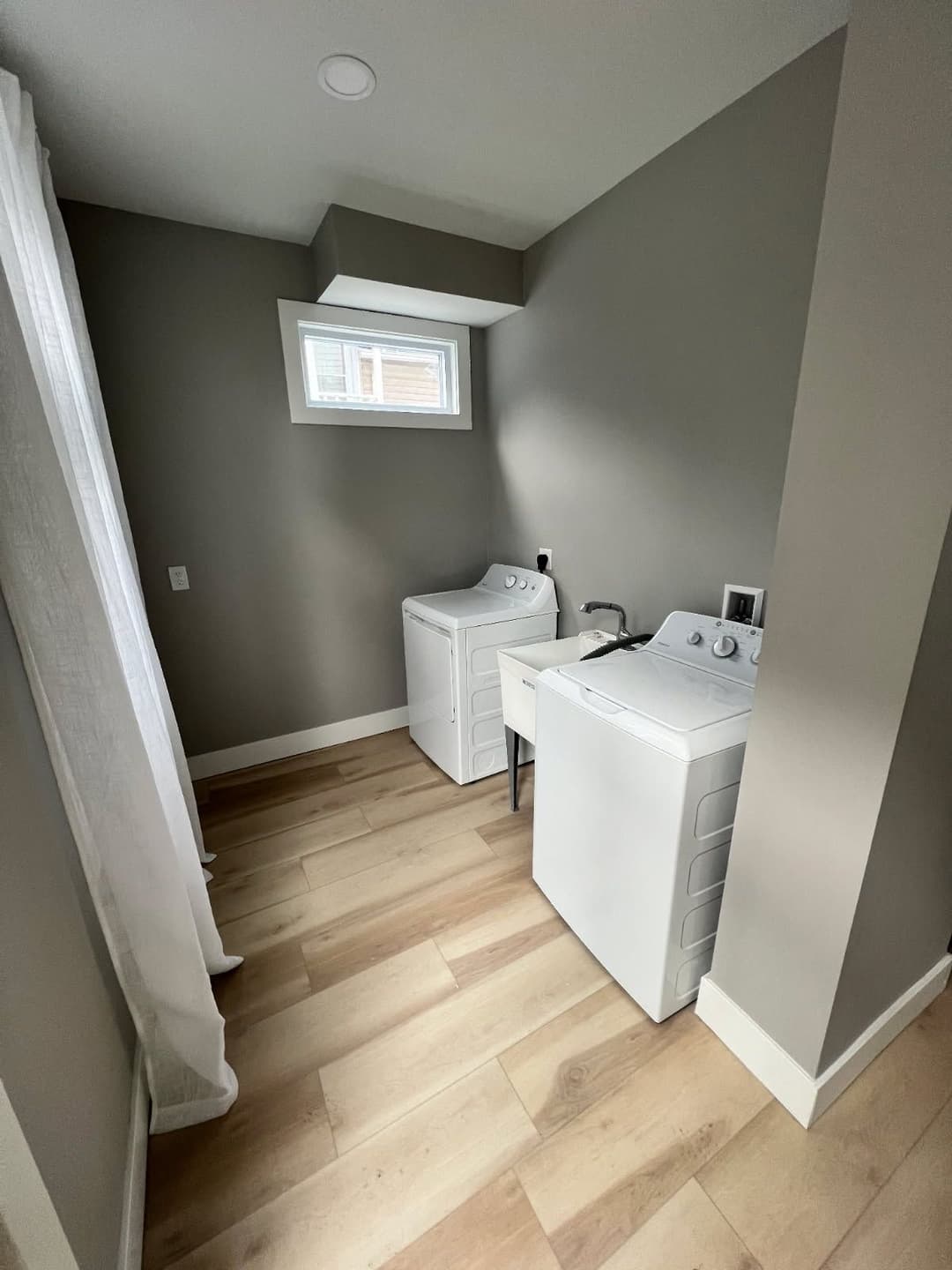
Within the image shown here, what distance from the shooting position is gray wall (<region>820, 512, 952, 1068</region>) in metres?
0.81

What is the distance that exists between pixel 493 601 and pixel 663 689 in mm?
1223

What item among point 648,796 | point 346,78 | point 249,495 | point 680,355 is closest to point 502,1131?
point 648,796

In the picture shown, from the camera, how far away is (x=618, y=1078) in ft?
3.84

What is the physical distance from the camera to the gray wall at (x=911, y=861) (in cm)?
81

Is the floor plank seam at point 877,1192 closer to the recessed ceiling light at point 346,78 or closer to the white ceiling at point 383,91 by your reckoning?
the white ceiling at point 383,91

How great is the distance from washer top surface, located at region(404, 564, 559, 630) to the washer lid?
676mm

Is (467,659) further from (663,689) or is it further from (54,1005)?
(54,1005)

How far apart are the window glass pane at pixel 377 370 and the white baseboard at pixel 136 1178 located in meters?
2.44

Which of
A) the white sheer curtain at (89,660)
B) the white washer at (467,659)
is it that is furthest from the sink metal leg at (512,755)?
the white sheer curtain at (89,660)

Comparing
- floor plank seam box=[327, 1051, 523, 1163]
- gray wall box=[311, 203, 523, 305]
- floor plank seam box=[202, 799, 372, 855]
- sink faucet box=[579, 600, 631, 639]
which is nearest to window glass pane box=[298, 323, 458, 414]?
gray wall box=[311, 203, 523, 305]

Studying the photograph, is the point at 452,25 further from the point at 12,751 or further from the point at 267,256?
the point at 12,751

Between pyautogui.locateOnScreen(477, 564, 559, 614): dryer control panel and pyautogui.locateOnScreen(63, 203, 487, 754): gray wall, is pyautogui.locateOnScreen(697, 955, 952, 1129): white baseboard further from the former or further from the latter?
pyautogui.locateOnScreen(63, 203, 487, 754): gray wall

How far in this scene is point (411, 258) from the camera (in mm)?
1961

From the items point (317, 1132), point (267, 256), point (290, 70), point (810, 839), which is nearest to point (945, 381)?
point (810, 839)
